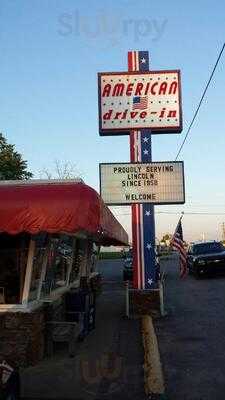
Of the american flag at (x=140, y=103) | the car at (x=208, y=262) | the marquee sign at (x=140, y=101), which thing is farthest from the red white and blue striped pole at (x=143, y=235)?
the car at (x=208, y=262)

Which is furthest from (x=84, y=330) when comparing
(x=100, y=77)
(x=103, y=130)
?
(x=100, y=77)

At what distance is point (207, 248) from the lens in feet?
109

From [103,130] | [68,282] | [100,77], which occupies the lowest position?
[68,282]

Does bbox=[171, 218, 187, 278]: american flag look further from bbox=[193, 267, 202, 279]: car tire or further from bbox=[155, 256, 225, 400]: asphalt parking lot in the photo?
bbox=[193, 267, 202, 279]: car tire

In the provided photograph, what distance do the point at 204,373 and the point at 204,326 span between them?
202 inches

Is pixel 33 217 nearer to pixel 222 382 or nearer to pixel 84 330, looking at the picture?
pixel 222 382

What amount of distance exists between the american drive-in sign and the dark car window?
1468 cm

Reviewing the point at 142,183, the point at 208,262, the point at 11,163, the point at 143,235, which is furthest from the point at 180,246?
the point at 11,163

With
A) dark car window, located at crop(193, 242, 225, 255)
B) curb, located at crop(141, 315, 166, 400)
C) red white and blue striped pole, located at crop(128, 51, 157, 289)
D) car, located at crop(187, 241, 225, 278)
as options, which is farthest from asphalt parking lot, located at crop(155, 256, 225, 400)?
dark car window, located at crop(193, 242, 225, 255)

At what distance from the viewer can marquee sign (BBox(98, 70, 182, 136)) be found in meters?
19.0

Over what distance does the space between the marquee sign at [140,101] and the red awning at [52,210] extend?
9165mm

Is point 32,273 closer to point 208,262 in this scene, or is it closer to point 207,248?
point 208,262

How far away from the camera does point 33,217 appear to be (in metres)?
9.70

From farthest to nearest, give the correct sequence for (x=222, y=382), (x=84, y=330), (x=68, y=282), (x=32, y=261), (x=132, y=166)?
1. (x=132, y=166)
2. (x=68, y=282)
3. (x=84, y=330)
4. (x=32, y=261)
5. (x=222, y=382)
